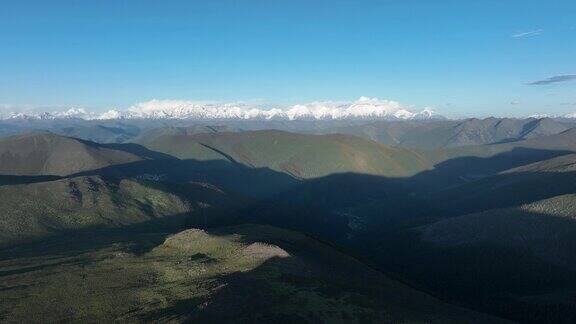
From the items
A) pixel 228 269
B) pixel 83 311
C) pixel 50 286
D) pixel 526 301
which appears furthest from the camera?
pixel 526 301

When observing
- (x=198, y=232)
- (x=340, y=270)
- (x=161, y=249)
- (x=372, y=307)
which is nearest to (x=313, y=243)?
(x=340, y=270)

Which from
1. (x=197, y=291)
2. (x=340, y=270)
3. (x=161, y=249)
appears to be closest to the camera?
(x=197, y=291)

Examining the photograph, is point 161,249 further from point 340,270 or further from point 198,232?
point 340,270

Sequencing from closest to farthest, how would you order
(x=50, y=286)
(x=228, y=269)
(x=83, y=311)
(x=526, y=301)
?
(x=83, y=311) → (x=50, y=286) → (x=228, y=269) → (x=526, y=301)

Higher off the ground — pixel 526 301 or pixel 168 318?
pixel 168 318

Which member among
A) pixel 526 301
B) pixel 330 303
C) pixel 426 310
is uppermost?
pixel 330 303

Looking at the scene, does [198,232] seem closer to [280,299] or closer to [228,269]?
[228,269]

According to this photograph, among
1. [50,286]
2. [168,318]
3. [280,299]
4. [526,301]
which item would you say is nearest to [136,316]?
[168,318]

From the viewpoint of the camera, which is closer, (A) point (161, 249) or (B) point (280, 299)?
(B) point (280, 299)

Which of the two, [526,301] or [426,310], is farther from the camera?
[526,301]
